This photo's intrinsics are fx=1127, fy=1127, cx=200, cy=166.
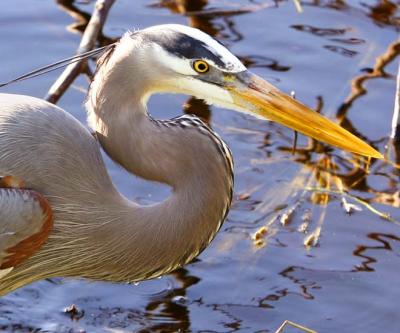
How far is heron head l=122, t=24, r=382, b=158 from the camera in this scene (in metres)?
4.10

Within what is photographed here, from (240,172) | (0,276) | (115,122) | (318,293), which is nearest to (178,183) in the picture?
(115,122)

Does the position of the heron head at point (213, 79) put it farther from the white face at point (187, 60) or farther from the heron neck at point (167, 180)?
the heron neck at point (167, 180)

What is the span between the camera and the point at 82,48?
5914 millimetres

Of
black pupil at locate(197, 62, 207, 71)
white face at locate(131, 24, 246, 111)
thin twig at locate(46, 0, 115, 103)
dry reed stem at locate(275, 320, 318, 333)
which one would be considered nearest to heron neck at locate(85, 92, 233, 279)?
white face at locate(131, 24, 246, 111)

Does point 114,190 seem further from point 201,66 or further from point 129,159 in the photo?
point 201,66

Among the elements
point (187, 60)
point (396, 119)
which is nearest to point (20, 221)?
point (187, 60)

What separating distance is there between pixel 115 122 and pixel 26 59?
2483 millimetres

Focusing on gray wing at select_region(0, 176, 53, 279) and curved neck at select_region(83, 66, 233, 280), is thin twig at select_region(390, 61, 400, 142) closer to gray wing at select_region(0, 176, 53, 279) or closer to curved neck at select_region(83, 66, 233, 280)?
curved neck at select_region(83, 66, 233, 280)

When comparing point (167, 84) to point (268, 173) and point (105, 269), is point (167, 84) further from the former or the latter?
point (268, 173)

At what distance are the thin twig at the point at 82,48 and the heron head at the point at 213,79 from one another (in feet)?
4.68

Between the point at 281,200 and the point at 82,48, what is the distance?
4.31ft

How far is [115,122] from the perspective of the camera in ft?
13.8

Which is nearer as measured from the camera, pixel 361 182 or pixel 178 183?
pixel 178 183

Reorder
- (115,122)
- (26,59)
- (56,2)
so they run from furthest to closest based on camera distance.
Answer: (56,2) → (26,59) → (115,122)
